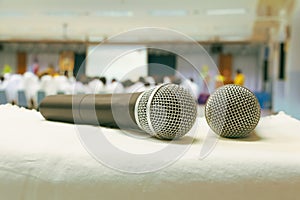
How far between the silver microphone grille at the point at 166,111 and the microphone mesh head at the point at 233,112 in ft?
0.25

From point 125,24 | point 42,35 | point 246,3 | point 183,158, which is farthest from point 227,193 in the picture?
point 42,35

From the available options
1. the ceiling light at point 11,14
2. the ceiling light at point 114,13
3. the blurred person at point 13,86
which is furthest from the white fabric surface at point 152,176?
the ceiling light at point 11,14

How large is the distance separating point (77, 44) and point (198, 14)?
6.42m

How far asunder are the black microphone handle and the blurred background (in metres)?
0.18

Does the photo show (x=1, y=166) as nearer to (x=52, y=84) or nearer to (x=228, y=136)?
(x=228, y=136)

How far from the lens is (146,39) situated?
9.02 m

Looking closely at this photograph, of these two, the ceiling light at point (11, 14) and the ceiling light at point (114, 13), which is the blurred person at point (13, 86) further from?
the ceiling light at point (11, 14)

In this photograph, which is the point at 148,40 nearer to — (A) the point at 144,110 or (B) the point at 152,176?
(A) the point at 144,110

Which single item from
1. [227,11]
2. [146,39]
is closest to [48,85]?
[227,11]

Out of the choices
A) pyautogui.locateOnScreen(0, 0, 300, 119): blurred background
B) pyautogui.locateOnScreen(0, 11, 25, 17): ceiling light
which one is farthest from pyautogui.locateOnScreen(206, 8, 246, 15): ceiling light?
pyautogui.locateOnScreen(0, 11, 25, 17): ceiling light

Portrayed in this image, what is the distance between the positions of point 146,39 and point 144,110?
850cm

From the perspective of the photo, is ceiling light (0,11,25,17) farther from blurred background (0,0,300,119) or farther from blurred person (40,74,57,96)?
blurred person (40,74,57,96)

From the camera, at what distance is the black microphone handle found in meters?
0.75

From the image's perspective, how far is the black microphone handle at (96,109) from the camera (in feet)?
2.48
